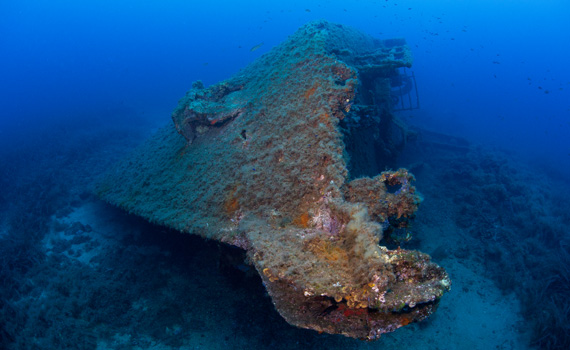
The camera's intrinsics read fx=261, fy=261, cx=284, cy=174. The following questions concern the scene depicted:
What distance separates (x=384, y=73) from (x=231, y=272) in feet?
27.2

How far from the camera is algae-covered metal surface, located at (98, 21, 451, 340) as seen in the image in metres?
2.21

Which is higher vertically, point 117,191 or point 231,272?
point 117,191

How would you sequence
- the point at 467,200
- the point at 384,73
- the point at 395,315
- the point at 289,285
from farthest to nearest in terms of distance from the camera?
the point at 467,200 < the point at 384,73 < the point at 289,285 < the point at 395,315

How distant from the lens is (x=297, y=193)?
365 centimetres

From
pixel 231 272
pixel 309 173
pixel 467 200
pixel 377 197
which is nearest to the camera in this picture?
pixel 377 197

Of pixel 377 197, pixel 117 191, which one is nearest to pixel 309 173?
pixel 377 197

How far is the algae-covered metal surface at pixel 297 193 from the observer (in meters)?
2.21

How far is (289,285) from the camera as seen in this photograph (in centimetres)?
233

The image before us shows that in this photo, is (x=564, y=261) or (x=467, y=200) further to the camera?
(x=467, y=200)

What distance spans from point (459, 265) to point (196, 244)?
703 centimetres

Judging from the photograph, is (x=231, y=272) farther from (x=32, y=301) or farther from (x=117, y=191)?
(x=32, y=301)

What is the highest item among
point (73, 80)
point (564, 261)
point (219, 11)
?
point (219, 11)

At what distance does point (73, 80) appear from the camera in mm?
54969

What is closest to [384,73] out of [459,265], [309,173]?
[459,265]
